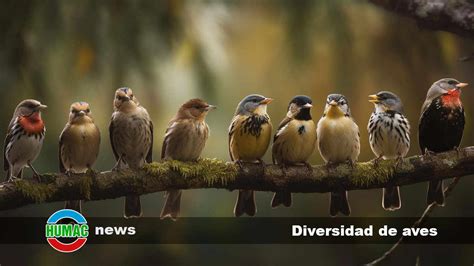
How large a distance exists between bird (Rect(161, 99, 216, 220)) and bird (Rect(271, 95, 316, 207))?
0.97 ft

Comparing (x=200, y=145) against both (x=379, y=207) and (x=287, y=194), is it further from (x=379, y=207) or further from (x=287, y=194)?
(x=379, y=207)

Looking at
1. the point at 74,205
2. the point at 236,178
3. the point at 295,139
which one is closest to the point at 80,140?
the point at 74,205

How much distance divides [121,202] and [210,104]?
4.42 ft

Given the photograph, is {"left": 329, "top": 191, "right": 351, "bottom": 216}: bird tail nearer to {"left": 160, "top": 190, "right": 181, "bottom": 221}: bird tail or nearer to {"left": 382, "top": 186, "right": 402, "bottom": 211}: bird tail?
{"left": 382, "top": 186, "right": 402, "bottom": 211}: bird tail

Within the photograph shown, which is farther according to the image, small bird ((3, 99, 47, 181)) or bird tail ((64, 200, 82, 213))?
bird tail ((64, 200, 82, 213))

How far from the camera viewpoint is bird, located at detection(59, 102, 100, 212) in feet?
10.8

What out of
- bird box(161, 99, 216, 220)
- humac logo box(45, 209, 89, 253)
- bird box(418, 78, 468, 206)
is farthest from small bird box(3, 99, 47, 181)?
bird box(418, 78, 468, 206)

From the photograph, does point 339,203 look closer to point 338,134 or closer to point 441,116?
point 338,134

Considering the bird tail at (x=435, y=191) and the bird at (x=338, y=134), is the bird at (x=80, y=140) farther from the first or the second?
the bird tail at (x=435, y=191)

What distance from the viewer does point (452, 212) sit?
13.7 feet

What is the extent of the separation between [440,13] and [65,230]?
171 centimetres

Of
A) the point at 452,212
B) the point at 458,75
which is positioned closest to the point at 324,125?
the point at 458,75

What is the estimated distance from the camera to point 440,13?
3.18m

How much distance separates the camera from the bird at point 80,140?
3.30m
